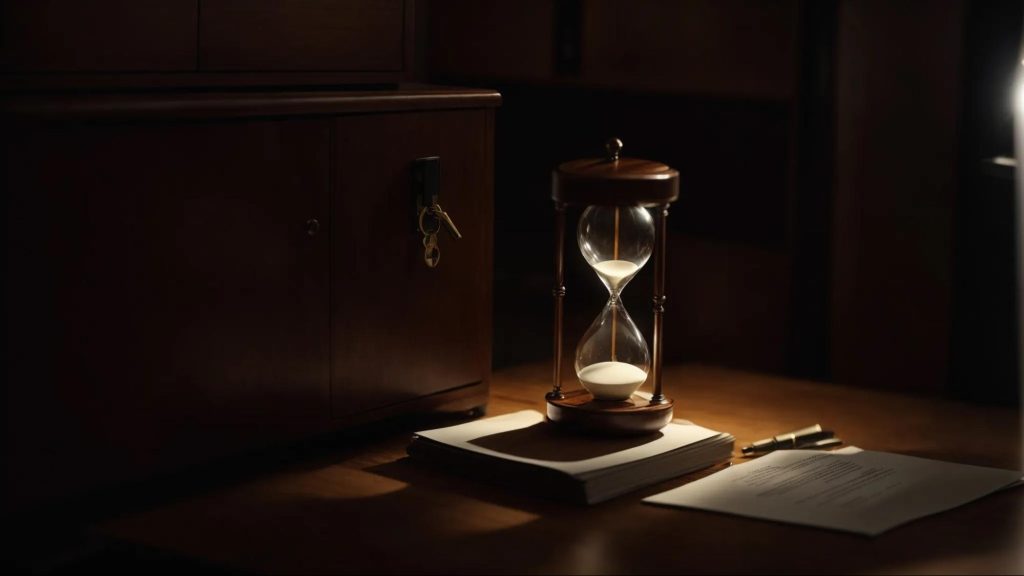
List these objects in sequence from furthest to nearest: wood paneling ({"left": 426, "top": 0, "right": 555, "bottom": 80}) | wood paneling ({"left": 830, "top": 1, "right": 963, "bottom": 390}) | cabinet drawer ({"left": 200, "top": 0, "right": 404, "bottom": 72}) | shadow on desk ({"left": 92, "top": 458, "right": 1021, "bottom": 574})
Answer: wood paneling ({"left": 426, "top": 0, "right": 555, "bottom": 80}) → wood paneling ({"left": 830, "top": 1, "right": 963, "bottom": 390}) → cabinet drawer ({"left": 200, "top": 0, "right": 404, "bottom": 72}) → shadow on desk ({"left": 92, "top": 458, "right": 1021, "bottom": 574})

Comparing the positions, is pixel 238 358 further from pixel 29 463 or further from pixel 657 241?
pixel 657 241

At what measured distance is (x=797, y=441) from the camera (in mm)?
1641

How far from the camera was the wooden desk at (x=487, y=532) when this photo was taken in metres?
1.26

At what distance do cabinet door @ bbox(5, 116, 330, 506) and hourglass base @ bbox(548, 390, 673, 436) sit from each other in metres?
0.27

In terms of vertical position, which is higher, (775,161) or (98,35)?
(98,35)

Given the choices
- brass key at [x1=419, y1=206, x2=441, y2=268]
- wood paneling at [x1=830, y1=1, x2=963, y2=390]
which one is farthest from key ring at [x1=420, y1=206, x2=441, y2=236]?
wood paneling at [x1=830, y1=1, x2=963, y2=390]

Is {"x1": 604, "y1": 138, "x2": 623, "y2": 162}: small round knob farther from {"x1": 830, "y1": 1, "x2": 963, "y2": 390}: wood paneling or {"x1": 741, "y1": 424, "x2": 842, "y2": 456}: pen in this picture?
{"x1": 830, "y1": 1, "x2": 963, "y2": 390}: wood paneling

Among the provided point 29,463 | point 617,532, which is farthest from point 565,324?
point 29,463

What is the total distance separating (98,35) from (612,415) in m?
0.67

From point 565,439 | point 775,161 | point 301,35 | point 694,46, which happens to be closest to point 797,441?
point 565,439

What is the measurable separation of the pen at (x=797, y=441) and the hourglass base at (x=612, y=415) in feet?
0.38

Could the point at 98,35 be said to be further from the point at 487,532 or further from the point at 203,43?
the point at 487,532

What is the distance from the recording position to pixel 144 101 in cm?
135

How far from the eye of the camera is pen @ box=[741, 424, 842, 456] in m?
1.62
